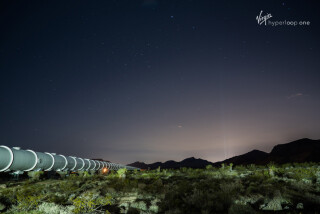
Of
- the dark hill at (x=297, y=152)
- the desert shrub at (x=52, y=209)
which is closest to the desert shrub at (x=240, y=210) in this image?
the desert shrub at (x=52, y=209)

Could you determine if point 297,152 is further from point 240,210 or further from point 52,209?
point 52,209

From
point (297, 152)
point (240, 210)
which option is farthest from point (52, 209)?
point (297, 152)

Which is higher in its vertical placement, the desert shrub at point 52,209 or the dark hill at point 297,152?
the dark hill at point 297,152

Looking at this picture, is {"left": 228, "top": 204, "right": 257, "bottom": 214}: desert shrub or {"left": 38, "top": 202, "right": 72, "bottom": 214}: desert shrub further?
{"left": 38, "top": 202, "right": 72, "bottom": 214}: desert shrub

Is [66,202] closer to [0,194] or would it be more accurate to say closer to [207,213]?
[0,194]

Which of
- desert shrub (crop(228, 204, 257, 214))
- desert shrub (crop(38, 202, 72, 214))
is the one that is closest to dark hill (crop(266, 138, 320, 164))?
desert shrub (crop(228, 204, 257, 214))

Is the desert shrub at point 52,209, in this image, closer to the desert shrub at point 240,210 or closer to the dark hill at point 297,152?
the desert shrub at point 240,210

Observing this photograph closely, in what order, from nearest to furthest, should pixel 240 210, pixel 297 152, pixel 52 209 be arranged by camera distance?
pixel 240 210, pixel 52 209, pixel 297 152

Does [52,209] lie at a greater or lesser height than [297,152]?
lesser

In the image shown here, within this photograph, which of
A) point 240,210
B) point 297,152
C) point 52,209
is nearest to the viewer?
point 240,210

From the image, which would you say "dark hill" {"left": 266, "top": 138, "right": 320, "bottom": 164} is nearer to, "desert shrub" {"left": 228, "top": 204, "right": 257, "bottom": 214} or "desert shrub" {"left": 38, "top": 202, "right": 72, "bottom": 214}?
"desert shrub" {"left": 228, "top": 204, "right": 257, "bottom": 214}

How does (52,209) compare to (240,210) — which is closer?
(240,210)

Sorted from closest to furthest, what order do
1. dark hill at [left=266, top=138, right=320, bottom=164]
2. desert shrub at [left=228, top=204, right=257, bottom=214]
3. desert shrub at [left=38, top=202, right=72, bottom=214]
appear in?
desert shrub at [left=228, top=204, right=257, bottom=214], desert shrub at [left=38, top=202, right=72, bottom=214], dark hill at [left=266, top=138, right=320, bottom=164]

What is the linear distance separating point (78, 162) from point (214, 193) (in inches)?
677
